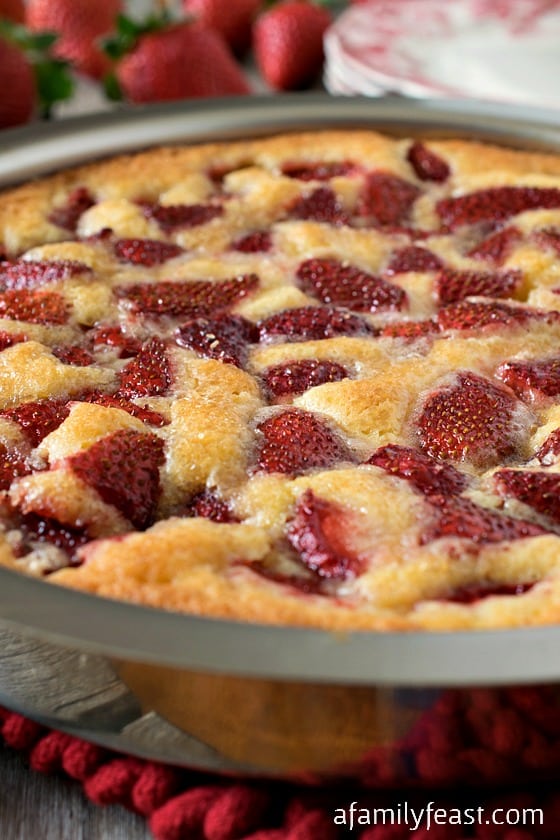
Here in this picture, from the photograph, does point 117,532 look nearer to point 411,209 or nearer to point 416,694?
point 416,694

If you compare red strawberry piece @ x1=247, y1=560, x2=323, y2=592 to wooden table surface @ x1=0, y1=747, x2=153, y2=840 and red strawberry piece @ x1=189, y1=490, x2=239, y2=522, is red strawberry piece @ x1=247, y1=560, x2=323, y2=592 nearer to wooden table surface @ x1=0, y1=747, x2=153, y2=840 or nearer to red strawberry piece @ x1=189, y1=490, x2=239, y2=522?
red strawberry piece @ x1=189, y1=490, x2=239, y2=522

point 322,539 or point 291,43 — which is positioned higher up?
point 322,539

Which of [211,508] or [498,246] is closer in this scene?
[211,508]

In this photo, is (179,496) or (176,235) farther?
(176,235)

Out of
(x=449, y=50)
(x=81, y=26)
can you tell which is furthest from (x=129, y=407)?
(x=81, y=26)

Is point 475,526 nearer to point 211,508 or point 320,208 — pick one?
point 211,508

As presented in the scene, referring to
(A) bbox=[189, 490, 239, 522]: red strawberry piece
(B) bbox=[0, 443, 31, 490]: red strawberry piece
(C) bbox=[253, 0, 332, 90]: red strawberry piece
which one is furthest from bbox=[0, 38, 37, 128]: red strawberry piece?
(A) bbox=[189, 490, 239, 522]: red strawberry piece

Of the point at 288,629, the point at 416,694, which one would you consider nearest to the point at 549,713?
the point at 416,694
